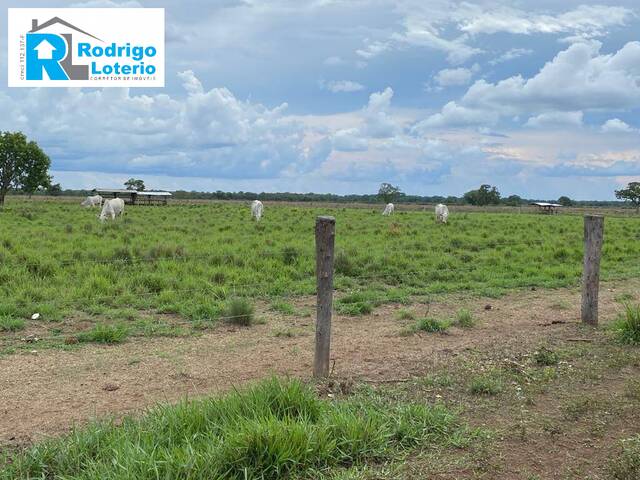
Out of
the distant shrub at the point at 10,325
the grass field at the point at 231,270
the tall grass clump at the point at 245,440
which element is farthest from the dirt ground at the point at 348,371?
the grass field at the point at 231,270

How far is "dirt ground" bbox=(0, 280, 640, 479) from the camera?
4.03 metres

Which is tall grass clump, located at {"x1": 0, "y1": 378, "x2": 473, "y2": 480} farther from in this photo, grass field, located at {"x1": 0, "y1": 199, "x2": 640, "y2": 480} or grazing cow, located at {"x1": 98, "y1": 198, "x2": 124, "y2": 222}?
grazing cow, located at {"x1": 98, "y1": 198, "x2": 124, "y2": 222}

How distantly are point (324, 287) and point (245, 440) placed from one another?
7.31ft

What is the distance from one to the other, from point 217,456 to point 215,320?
496cm

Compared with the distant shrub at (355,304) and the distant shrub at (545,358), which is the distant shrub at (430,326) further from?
the distant shrub at (545,358)

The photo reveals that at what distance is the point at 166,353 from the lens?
21.5ft

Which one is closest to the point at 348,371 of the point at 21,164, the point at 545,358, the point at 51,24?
the point at 545,358

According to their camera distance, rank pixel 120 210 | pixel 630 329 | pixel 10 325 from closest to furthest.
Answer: pixel 630 329 → pixel 10 325 → pixel 120 210

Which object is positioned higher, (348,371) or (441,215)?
(441,215)

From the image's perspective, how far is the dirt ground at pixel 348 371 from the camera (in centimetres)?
403

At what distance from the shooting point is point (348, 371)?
5699 mm

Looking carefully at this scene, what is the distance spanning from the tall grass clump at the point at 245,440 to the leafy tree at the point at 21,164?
1944 inches

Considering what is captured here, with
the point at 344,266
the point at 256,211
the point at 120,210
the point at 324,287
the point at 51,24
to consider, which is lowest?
the point at 344,266

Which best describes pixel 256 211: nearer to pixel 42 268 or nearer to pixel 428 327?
pixel 42 268
